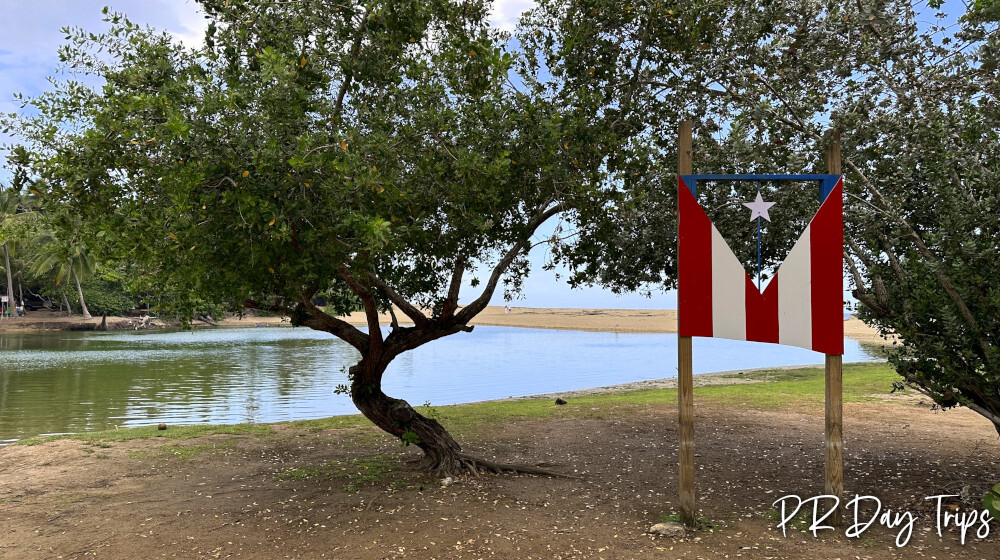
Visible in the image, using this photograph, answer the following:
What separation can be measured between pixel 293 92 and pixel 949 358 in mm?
7206

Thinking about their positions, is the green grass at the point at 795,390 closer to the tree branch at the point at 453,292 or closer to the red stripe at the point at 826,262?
the red stripe at the point at 826,262

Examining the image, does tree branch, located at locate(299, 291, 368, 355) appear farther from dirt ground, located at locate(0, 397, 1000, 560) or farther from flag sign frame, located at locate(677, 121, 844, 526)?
flag sign frame, located at locate(677, 121, 844, 526)


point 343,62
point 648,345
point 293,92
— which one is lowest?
point 648,345

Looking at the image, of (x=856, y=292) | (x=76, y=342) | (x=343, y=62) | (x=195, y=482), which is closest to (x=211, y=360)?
(x=76, y=342)

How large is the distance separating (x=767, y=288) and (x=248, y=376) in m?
22.6

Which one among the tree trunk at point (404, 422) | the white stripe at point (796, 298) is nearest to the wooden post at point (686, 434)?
the white stripe at point (796, 298)

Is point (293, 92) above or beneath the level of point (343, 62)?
beneath

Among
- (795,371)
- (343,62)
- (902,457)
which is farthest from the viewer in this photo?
(795,371)

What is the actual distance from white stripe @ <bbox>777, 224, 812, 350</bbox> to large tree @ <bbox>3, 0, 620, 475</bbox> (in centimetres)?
245

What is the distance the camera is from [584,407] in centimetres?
1570

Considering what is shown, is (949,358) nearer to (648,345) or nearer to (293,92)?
(293,92)

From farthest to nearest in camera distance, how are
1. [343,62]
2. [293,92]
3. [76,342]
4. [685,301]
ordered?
[76,342] → [343,62] → [685,301] → [293,92]

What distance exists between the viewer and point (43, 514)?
307 inches

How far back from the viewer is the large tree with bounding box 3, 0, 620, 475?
5848 millimetres
